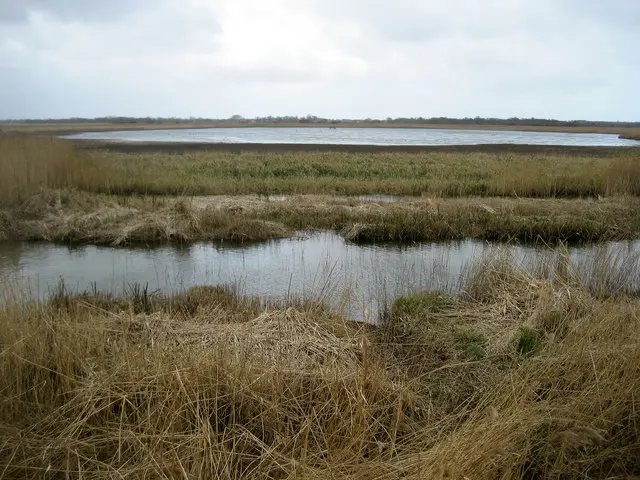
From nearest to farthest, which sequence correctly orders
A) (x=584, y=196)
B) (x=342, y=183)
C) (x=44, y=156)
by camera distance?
(x=44, y=156), (x=584, y=196), (x=342, y=183)

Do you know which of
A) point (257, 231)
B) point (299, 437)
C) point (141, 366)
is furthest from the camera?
point (257, 231)

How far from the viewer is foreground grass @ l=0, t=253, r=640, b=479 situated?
123 inches

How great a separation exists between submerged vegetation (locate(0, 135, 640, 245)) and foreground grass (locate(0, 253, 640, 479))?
6.56 m

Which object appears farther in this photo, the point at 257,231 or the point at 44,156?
the point at 44,156

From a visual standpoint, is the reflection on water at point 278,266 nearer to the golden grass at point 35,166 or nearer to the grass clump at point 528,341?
the grass clump at point 528,341

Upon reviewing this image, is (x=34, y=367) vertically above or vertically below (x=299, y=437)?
above

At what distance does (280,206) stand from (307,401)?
10.6 meters

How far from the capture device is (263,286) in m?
8.52

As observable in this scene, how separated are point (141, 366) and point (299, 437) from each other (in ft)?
4.71

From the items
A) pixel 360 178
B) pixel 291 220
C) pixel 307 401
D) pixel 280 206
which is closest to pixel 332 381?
pixel 307 401

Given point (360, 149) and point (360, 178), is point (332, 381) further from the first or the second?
Answer: point (360, 149)

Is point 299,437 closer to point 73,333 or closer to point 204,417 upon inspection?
point 204,417

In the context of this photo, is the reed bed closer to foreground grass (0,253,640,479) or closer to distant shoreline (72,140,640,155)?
foreground grass (0,253,640,479)

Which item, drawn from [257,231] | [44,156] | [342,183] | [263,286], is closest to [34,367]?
[263,286]
